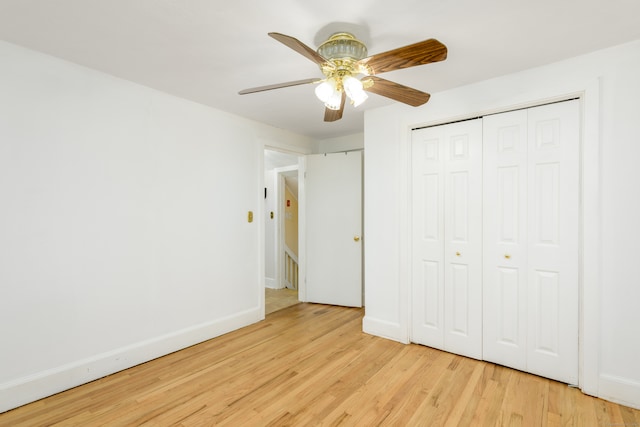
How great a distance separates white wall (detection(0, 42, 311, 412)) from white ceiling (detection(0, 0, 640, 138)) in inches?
12.2

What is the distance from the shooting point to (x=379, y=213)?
3.16 m

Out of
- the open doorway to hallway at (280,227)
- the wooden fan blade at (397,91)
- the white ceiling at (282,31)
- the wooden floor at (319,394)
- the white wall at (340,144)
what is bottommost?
the wooden floor at (319,394)

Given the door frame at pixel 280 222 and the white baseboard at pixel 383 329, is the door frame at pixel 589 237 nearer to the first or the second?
the white baseboard at pixel 383 329

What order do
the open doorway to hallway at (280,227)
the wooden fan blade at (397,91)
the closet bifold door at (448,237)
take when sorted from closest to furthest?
the wooden fan blade at (397,91) < the closet bifold door at (448,237) < the open doorway to hallway at (280,227)

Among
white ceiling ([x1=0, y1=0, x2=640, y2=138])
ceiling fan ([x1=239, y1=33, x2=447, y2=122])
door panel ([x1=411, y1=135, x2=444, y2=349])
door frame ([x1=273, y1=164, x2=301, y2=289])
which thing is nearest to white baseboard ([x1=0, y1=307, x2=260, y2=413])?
door frame ([x1=273, y1=164, x2=301, y2=289])

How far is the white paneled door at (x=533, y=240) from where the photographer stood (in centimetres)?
223

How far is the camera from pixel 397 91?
1.96m

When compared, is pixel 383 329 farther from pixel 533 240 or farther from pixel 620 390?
pixel 620 390

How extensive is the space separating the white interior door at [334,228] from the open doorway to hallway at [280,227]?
804 mm

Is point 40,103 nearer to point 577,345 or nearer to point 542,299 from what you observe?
point 542,299

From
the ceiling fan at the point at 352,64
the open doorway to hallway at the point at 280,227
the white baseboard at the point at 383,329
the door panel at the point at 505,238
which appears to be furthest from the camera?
the open doorway to hallway at the point at 280,227

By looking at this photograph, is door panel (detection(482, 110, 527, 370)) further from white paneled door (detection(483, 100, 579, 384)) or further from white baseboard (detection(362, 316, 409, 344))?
white baseboard (detection(362, 316, 409, 344))

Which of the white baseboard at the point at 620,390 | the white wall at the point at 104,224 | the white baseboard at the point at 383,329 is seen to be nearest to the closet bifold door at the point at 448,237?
the white baseboard at the point at 383,329

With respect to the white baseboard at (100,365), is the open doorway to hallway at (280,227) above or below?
above
